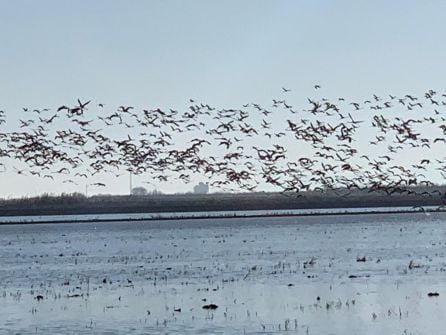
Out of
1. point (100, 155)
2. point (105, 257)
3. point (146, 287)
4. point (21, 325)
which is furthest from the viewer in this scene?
point (105, 257)

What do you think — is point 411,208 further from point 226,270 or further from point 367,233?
point 226,270

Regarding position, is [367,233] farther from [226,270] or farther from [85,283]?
[85,283]

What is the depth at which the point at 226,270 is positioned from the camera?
54250mm

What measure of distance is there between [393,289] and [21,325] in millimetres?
14621

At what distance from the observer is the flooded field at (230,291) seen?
111 feet

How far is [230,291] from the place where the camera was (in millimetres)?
42969

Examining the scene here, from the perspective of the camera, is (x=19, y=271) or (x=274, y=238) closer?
(x=19, y=271)

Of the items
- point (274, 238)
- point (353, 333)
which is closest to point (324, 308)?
point (353, 333)

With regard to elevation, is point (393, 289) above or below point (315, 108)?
below

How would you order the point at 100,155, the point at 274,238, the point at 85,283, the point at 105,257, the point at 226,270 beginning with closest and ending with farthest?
the point at 100,155, the point at 85,283, the point at 226,270, the point at 105,257, the point at 274,238

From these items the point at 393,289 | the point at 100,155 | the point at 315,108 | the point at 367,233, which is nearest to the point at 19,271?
the point at 100,155

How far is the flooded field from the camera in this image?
3394cm

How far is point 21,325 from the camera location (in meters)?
35.0

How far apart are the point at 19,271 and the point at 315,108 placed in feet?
89.3
